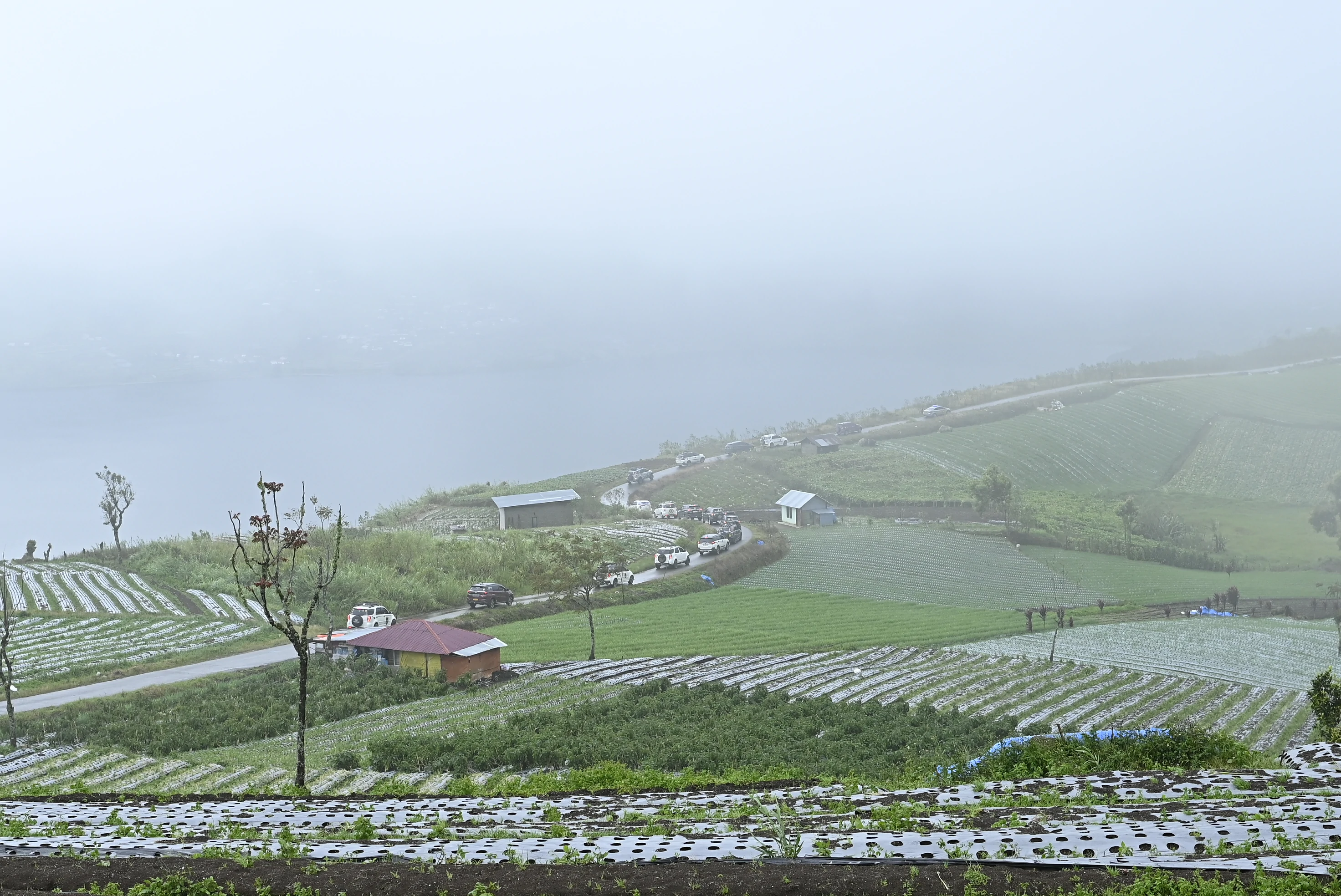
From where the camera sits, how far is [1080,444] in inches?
1278

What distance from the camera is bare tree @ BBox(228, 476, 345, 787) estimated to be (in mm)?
8602

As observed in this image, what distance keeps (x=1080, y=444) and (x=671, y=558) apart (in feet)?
55.8

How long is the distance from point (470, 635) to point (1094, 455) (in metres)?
23.2

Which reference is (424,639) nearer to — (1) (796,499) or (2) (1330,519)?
(1) (796,499)

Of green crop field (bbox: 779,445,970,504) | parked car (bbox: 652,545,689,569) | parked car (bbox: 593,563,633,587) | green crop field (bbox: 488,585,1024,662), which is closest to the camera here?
green crop field (bbox: 488,585,1024,662)

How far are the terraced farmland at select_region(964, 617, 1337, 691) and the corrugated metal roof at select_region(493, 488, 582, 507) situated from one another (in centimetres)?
1172

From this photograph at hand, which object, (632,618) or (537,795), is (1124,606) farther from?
(537,795)

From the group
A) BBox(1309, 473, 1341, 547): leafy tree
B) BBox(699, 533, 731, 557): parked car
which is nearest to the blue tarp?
BBox(699, 533, 731, 557): parked car

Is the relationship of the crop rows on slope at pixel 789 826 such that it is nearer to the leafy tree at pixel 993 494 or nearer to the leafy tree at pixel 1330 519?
the leafy tree at pixel 993 494

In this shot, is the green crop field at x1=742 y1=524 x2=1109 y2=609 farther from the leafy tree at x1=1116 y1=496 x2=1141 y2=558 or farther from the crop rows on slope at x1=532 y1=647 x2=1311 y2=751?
the crop rows on slope at x1=532 y1=647 x2=1311 y2=751

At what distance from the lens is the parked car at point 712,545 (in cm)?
2306

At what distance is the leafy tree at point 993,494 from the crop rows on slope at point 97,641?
57.6 ft

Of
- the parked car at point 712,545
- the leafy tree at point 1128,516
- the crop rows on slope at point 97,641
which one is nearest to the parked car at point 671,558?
the parked car at point 712,545

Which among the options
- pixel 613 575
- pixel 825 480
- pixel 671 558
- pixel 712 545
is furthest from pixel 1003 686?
pixel 825 480
